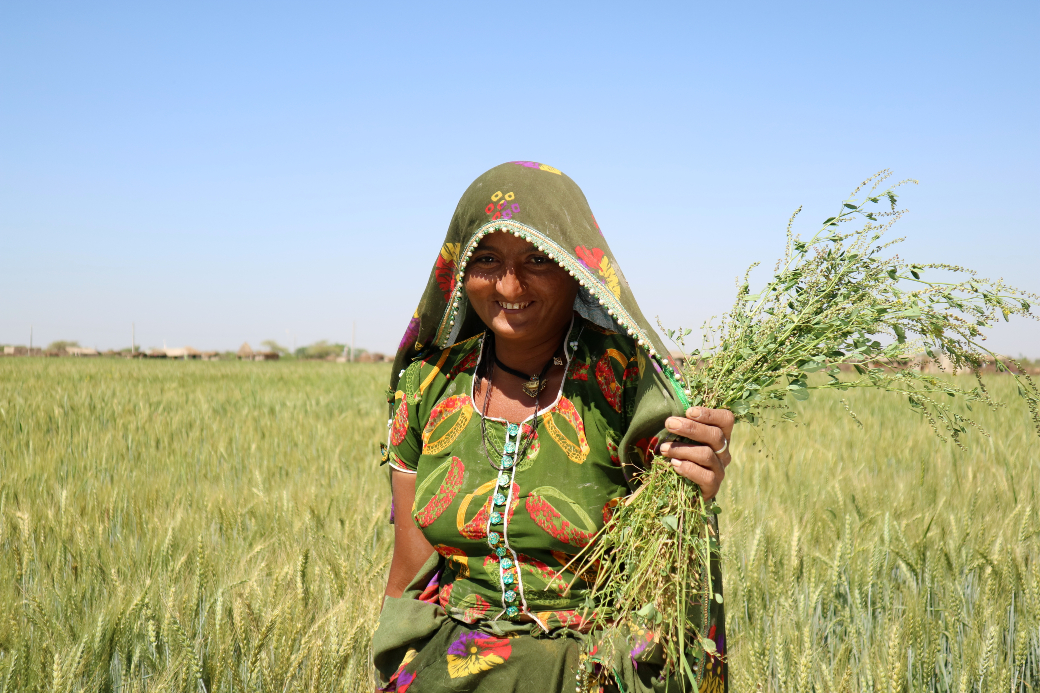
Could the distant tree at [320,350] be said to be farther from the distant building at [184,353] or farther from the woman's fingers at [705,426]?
the woman's fingers at [705,426]

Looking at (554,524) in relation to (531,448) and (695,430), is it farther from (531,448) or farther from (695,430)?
(695,430)

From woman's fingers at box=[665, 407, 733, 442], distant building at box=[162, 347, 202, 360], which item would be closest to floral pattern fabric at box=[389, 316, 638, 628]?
woman's fingers at box=[665, 407, 733, 442]

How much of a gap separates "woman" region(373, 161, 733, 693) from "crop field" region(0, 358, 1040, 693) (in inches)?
21.0

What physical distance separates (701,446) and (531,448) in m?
0.41

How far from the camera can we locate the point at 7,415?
5094 millimetres

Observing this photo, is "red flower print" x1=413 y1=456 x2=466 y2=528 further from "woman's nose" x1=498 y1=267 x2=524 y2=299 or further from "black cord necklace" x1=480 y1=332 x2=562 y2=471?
"woman's nose" x1=498 y1=267 x2=524 y2=299

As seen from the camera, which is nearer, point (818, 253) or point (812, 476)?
point (818, 253)

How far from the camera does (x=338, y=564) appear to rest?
2664mm

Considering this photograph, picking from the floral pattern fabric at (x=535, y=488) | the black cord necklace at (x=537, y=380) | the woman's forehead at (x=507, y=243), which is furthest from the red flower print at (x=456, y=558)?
the woman's forehead at (x=507, y=243)

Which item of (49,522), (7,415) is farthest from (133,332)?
(49,522)

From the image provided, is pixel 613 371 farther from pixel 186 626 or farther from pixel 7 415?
pixel 7 415

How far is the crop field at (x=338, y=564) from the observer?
1.97m

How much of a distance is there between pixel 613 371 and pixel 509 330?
0.26 m

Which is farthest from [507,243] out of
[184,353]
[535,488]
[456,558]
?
[184,353]
